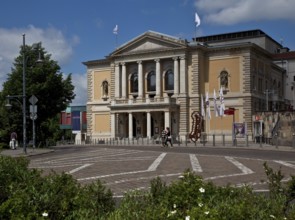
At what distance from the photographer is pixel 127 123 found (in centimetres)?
7956

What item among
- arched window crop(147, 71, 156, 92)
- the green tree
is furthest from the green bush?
arched window crop(147, 71, 156, 92)

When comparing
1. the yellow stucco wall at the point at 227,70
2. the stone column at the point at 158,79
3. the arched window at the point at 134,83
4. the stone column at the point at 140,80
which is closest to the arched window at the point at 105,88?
the arched window at the point at 134,83

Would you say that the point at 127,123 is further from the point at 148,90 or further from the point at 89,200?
the point at 89,200

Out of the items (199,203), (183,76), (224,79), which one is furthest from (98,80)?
(199,203)

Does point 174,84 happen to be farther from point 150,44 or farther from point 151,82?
point 150,44

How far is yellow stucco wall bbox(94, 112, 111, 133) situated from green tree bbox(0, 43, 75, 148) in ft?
128

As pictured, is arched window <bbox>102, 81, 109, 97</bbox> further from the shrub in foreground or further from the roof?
the shrub in foreground

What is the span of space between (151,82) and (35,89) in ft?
128

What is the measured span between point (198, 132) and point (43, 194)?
53172mm

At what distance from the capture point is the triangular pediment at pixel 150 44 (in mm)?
73762

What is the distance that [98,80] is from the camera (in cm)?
8544

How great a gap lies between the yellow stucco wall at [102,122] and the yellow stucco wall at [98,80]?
11.6 feet

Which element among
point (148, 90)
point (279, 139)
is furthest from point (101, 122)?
point (279, 139)

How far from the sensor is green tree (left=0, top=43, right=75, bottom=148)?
41188 mm
